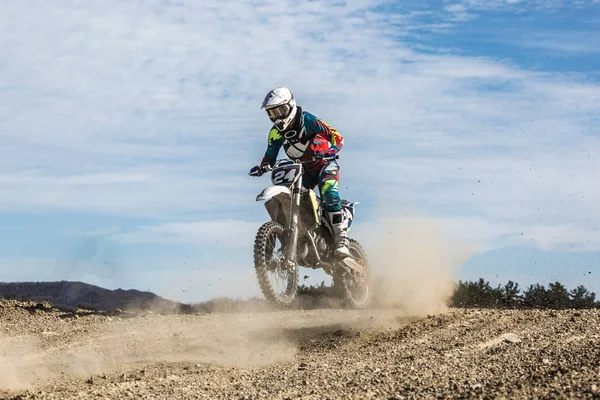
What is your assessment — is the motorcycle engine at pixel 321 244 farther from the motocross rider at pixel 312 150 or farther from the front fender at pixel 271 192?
the front fender at pixel 271 192

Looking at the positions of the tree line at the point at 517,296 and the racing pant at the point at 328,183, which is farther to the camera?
the tree line at the point at 517,296

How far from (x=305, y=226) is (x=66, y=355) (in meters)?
A: 4.85

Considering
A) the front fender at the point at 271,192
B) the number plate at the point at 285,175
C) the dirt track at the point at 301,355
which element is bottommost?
the dirt track at the point at 301,355

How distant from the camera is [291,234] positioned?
12.8m

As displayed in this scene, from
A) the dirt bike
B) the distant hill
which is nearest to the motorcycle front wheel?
the dirt bike

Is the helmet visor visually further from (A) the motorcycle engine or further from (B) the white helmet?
(A) the motorcycle engine

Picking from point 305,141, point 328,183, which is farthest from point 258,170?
point 328,183

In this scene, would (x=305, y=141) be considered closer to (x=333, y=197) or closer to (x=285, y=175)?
(x=285, y=175)

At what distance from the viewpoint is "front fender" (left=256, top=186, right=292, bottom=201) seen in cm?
1228

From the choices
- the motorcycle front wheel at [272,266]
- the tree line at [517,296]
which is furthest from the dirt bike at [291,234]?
the tree line at [517,296]

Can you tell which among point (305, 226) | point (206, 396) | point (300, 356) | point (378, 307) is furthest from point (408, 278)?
point (206, 396)

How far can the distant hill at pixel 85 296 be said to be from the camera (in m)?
18.7

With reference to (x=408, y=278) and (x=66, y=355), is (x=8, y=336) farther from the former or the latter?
(x=408, y=278)

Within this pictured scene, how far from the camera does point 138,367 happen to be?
1097 centimetres
